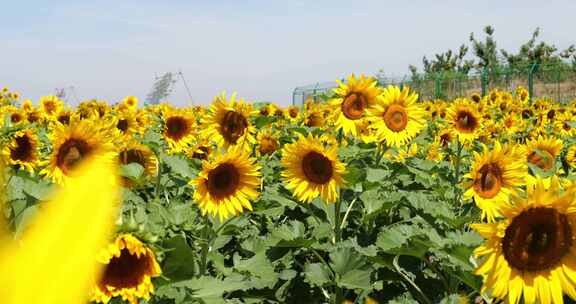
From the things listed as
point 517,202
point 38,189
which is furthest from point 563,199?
point 38,189

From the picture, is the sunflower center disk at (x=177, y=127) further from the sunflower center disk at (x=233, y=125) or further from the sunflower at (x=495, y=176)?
the sunflower at (x=495, y=176)

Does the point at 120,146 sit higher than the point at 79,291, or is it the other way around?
the point at 79,291

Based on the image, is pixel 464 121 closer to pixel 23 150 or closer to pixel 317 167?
pixel 317 167

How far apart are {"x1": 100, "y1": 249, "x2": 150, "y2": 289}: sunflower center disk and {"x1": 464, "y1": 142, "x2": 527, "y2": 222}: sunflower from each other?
6.77 ft

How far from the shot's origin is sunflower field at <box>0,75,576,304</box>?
1.88 meters

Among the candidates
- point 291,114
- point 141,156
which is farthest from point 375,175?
point 291,114

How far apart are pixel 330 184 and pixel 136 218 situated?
1.64 m

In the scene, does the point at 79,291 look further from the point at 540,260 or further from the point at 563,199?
the point at 540,260

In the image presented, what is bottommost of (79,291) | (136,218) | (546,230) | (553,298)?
(553,298)

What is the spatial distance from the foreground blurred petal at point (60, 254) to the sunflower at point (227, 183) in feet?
8.85

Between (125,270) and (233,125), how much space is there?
2022 millimetres

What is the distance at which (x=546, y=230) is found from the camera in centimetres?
192

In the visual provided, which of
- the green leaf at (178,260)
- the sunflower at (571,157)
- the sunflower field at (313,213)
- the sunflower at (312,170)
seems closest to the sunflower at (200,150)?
the sunflower field at (313,213)

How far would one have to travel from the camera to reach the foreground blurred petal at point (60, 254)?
0.21m
